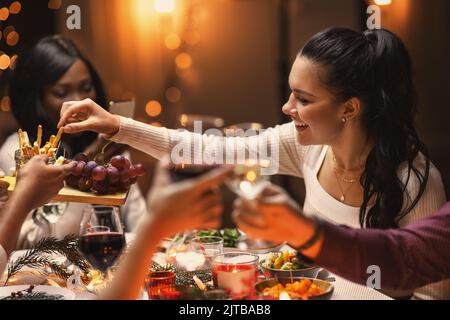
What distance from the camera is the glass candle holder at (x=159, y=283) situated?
148cm

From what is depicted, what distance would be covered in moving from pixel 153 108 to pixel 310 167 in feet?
11.4

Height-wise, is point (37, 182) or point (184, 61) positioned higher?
point (37, 182)

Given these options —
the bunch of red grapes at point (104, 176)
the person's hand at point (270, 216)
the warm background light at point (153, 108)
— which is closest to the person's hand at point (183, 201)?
the person's hand at point (270, 216)

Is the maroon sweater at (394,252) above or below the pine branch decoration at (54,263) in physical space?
above

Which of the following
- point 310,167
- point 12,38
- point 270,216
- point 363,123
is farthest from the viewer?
point 12,38

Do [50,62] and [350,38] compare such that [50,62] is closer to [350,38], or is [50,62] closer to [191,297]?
[350,38]

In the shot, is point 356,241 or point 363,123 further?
point 363,123

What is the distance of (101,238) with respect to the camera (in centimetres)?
154

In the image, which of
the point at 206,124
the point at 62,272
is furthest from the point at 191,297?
the point at 206,124

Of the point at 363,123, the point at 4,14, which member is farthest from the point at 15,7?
the point at 363,123

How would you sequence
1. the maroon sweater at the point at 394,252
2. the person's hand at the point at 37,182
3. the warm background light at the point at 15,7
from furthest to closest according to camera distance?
1. the warm background light at the point at 15,7
2. the person's hand at the point at 37,182
3. the maroon sweater at the point at 394,252

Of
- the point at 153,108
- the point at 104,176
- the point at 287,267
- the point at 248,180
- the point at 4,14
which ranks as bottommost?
the point at 153,108

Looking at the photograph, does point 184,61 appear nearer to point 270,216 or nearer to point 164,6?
point 164,6

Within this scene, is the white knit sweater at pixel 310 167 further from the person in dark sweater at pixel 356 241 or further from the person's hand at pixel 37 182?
the person's hand at pixel 37 182
